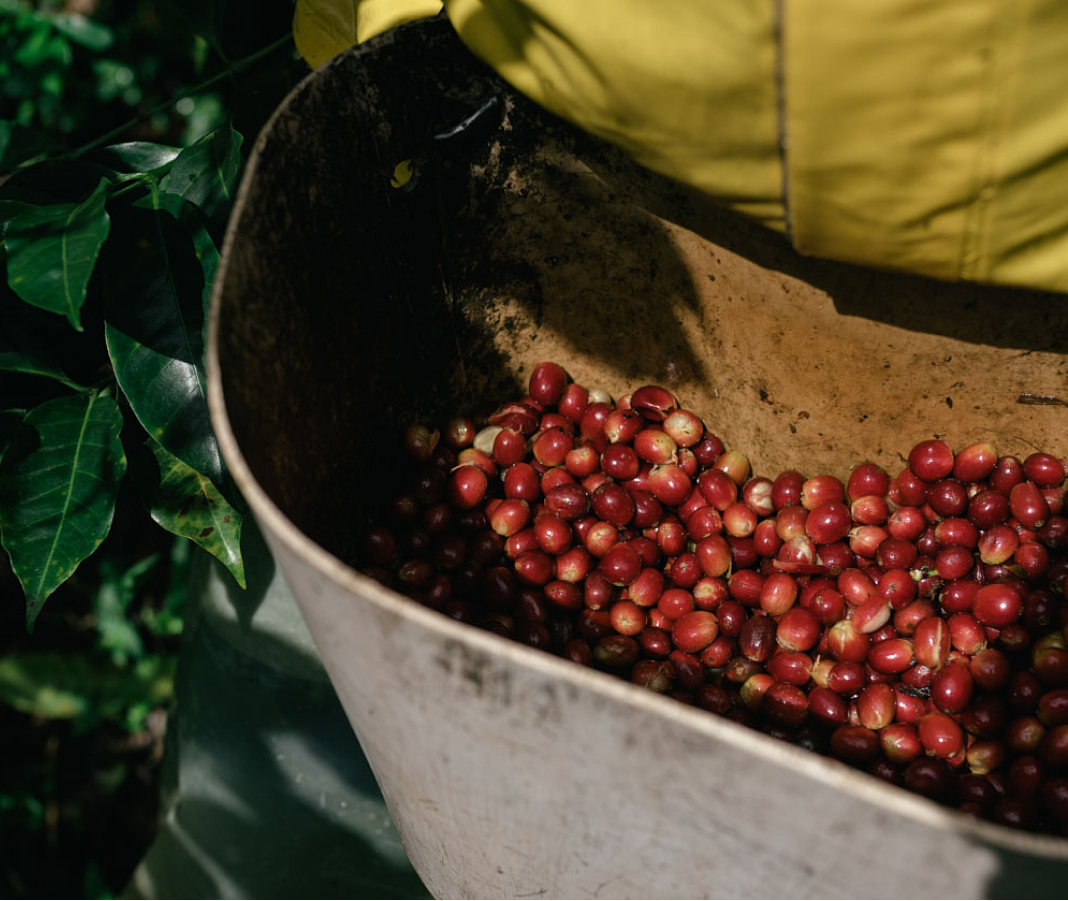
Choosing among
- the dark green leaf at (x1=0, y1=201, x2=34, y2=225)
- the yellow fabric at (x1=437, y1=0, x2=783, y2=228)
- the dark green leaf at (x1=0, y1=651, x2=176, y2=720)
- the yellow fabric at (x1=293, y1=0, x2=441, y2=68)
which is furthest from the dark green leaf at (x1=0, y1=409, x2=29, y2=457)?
the dark green leaf at (x1=0, y1=651, x2=176, y2=720)

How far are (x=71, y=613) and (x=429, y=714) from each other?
2.18 m

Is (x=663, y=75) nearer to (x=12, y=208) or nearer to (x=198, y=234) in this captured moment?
(x=198, y=234)

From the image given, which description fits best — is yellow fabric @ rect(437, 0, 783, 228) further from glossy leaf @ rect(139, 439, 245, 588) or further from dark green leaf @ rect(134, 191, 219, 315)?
glossy leaf @ rect(139, 439, 245, 588)

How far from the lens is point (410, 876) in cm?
173

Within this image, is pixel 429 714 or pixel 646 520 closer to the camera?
pixel 429 714

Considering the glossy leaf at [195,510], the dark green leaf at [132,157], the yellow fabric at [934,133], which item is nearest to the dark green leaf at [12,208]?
the dark green leaf at [132,157]

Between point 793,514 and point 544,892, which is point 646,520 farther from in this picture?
point 544,892

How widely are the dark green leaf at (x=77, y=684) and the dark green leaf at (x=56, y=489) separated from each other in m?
1.20

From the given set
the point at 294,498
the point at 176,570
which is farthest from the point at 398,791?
the point at 176,570

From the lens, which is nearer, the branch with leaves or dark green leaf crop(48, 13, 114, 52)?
the branch with leaves

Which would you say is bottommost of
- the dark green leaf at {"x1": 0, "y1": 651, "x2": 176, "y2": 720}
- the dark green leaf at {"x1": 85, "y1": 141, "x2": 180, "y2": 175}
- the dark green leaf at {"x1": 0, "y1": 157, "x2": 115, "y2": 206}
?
the dark green leaf at {"x1": 0, "y1": 651, "x2": 176, "y2": 720}

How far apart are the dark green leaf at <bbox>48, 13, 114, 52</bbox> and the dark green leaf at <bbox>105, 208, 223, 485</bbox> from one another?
1.61 m

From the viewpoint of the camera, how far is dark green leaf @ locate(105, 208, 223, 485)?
1295mm

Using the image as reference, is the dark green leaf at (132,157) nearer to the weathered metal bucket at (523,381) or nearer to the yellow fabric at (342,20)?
the yellow fabric at (342,20)
